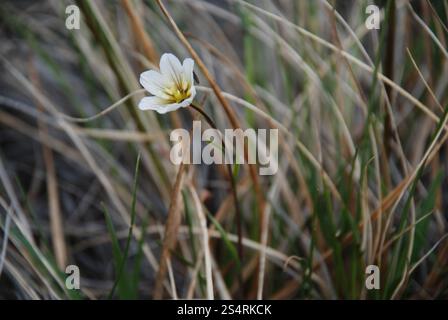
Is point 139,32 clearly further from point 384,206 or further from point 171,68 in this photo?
point 384,206

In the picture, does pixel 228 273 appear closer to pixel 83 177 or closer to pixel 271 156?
pixel 271 156

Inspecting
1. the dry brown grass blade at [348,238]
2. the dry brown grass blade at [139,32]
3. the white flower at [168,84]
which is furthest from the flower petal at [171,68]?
the dry brown grass blade at [348,238]

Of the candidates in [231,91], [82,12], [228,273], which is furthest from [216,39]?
[228,273]

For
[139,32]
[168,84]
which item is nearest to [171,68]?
[168,84]

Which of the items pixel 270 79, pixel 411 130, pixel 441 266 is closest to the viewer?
pixel 441 266

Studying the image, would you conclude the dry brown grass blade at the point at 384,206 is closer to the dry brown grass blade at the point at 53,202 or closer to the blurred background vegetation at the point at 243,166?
the blurred background vegetation at the point at 243,166
